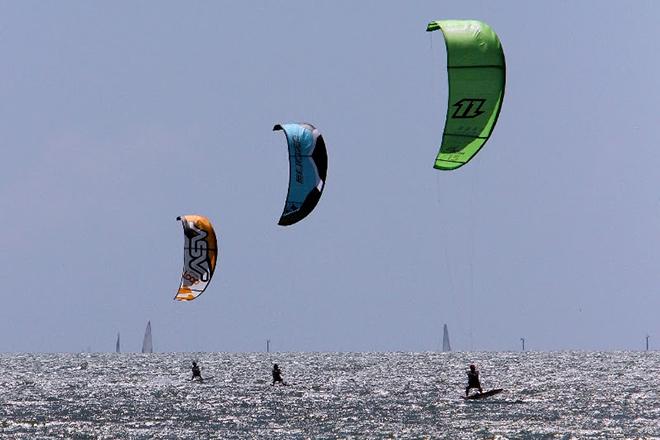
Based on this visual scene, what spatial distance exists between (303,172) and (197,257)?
1029cm

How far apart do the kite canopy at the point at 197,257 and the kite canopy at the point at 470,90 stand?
62.0 feet

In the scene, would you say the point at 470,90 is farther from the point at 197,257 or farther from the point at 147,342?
the point at 147,342

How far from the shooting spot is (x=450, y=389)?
163 ft

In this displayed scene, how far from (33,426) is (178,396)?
1166 cm

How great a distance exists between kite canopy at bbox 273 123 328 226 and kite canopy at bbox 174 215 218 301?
9.77 meters

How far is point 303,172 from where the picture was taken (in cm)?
3531

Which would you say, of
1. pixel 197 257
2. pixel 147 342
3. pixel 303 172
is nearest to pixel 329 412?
pixel 303 172

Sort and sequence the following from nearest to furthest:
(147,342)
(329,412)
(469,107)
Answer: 1. (469,107)
2. (329,412)
3. (147,342)

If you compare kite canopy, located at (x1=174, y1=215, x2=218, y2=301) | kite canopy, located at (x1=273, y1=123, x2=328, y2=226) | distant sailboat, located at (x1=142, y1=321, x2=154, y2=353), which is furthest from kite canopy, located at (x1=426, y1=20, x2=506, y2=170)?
distant sailboat, located at (x1=142, y1=321, x2=154, y2=353)

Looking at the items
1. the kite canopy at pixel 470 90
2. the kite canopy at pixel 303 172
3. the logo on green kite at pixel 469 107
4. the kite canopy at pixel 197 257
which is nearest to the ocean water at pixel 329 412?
the kite canopy at pixel 197 257

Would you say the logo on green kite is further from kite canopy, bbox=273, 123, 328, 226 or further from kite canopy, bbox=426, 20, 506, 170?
kite canopy, bbox=273, 123, 328, 226

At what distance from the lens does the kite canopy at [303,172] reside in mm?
35000

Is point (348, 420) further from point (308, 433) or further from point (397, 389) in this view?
point (397, 389)

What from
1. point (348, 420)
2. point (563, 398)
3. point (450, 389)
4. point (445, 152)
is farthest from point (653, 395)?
point (445, 152)
